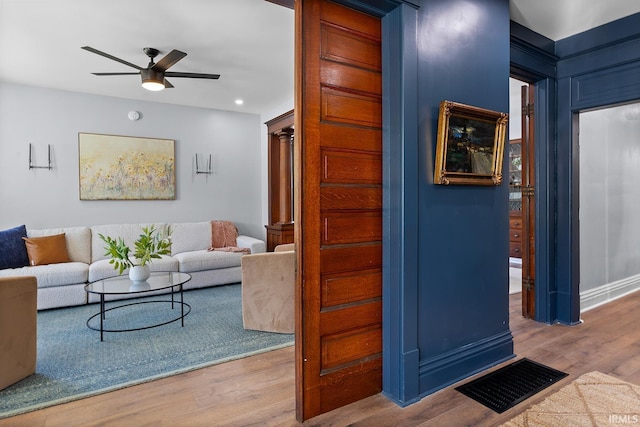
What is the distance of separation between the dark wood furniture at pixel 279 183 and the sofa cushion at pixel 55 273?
2.64 metres

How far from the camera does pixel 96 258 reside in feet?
15.0

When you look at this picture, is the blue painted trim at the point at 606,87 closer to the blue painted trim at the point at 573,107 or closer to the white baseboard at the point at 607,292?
the blue painted trim at the point at 573,107

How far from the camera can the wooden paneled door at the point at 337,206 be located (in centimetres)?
185

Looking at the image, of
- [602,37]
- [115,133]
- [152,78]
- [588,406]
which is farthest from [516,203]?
[115,133]

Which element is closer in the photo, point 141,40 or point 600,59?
point 600,59

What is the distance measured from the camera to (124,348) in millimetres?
2807

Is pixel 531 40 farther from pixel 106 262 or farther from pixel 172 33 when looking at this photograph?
pixel 106 262

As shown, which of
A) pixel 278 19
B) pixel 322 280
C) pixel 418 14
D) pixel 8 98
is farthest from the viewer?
pixel 8 98

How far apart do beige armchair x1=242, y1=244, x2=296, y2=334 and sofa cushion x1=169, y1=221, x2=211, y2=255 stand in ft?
7.84

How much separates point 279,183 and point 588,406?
488 cm

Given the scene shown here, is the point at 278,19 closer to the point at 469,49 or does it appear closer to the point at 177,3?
the point at 177,3

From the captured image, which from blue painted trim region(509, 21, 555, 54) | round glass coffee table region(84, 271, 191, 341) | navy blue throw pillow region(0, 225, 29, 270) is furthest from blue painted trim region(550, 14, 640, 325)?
navy blue throw pillow region(0, 225, 29, 270)

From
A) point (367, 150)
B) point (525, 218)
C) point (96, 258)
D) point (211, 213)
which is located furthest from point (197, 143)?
point (525, 218)

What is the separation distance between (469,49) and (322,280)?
1791 millimetres
